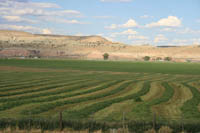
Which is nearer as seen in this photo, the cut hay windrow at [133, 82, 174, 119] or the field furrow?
the cut hay windrow at [133, 82, 174, 119]

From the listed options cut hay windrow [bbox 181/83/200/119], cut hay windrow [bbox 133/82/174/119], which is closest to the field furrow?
cut hay windrow [bbox 181/83/200/119]

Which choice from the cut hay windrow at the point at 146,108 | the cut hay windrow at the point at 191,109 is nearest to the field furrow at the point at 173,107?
the cut hay windrow at the point at 191,109

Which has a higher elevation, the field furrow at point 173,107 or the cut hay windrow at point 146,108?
the cut hay windrow at point 146,108

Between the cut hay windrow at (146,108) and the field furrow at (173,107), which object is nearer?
the cut hay windrow at (146,108)

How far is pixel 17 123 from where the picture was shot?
2183 centimetres

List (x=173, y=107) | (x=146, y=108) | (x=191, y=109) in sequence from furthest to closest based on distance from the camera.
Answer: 1. (x=173, y=107)
2. (x=146, y=108)
3. (x=191, y=109)

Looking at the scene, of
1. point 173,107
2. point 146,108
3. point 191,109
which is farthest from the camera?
point 173,107

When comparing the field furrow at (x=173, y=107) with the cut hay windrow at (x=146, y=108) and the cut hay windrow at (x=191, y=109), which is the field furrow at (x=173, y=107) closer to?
the cut hay windrow at (x=191, y=109)

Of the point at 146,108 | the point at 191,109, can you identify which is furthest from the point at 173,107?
the point at 146,108

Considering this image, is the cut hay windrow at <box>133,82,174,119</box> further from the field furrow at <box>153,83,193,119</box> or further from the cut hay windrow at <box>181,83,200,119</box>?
the cut hay windrow at <box>181,83,200,119</box>

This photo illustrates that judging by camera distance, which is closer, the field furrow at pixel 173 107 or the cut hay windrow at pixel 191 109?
the cut hay windrow at pixel 191 109

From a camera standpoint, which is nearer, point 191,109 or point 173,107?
point 191,109

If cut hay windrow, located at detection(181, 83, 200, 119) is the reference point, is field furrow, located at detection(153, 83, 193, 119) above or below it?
below

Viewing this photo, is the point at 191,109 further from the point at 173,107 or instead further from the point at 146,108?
the point at 146,108
